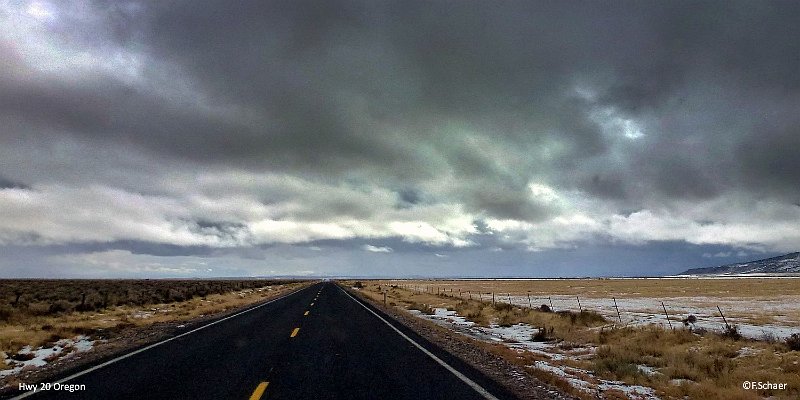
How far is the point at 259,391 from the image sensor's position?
297 inches

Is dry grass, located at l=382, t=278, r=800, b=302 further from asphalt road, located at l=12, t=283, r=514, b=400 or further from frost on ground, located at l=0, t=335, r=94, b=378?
frost on ground, located at l=0, t=335, r=94, b=378

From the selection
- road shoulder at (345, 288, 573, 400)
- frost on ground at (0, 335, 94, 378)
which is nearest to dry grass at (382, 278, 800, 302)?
road shoulder at (345, 288, 573, 400)

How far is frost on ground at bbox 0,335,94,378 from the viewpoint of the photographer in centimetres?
1112

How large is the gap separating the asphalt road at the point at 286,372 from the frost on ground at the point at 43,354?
7.63ft

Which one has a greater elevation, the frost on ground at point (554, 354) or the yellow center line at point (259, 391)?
the yellow center line at point (259, 391)

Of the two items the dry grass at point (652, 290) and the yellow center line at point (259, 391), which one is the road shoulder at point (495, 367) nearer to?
the yellow center line at point (259, 391)

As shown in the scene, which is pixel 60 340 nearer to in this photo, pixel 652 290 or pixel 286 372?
pixel 286 372

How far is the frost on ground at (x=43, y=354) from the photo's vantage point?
36.5ft

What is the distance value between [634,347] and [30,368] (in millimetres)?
16918

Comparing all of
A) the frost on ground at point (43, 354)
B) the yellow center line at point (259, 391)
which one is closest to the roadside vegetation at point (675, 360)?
the yellow center line at point (259, 391)

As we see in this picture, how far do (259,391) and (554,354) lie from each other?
9946 millimetres

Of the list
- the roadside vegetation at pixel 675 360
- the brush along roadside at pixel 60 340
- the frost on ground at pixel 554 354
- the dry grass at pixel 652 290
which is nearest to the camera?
the roadside vegetation at pixel 675 360

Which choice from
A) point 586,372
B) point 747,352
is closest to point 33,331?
point 586,372

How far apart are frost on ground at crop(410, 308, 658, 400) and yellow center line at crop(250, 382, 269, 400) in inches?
246
